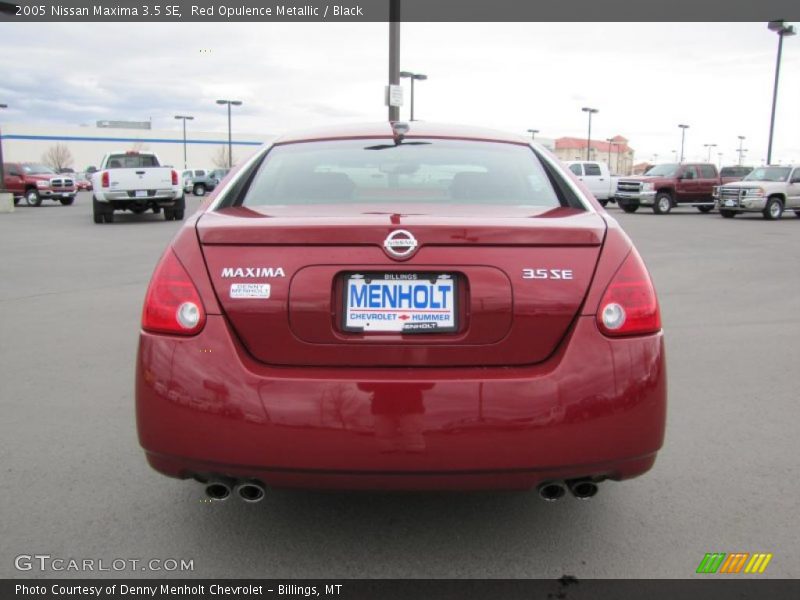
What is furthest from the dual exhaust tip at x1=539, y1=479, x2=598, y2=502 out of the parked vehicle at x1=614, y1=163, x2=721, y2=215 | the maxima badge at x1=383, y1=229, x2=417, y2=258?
the parked vehicle at x1=614, y1=163, x2=721, y2=215

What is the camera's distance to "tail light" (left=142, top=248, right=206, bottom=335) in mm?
2508

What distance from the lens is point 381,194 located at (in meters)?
3.12

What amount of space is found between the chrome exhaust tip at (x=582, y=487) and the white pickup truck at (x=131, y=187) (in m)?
18.7

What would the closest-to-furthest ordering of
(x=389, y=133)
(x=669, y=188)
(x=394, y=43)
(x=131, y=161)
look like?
(x=389, y=133), (x=394, y=43), (x=131, y=161), (x=669, y=188)

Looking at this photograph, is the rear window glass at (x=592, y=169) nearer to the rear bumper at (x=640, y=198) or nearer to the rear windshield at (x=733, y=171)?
the rear bumper at (x=640, y=198)

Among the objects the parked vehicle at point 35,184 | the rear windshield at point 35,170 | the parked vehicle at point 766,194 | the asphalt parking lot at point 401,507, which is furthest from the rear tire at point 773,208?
the rear windshield at point 35,170

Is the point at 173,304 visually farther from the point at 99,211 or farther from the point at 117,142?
the point at 117,142

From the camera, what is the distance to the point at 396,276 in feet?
8.17

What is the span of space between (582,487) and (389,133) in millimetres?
1933

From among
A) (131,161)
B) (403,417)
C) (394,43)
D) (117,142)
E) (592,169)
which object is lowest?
(403,417)

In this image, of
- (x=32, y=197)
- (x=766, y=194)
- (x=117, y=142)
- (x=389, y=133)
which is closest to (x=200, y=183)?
(x=32, y=197)

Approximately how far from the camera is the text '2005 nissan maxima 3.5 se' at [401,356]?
237cm

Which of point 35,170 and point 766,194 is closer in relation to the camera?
point 766,194
